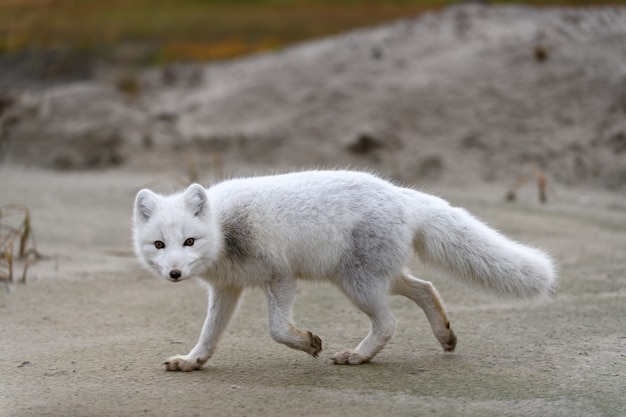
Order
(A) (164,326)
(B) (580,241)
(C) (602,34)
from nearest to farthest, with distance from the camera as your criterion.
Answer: (A) (164,326) → (B) (580,241) → (C) (602,34)

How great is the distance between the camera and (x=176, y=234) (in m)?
4.38

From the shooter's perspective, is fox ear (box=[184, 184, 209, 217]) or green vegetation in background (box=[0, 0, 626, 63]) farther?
green vegetation in background (box=[0, 0, 626, 63])

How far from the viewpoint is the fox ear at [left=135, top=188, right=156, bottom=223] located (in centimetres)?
451

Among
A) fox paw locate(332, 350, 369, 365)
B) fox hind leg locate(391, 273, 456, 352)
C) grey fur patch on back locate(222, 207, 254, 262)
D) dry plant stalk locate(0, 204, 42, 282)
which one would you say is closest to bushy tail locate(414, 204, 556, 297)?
fox hind leg locate(391, 273, 456, 352)

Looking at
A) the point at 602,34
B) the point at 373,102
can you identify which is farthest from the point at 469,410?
the point at 602,34

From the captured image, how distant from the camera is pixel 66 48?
54.4ft

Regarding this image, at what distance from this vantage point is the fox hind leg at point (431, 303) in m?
4.73

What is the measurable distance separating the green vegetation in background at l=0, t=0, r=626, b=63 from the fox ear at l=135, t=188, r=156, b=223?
12.5 metres

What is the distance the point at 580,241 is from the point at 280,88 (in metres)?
6.71

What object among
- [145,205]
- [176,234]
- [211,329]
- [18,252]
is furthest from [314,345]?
[18,252]

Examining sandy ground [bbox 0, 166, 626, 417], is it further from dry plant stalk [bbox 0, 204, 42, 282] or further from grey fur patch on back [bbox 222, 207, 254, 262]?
grey fur patch on back [bbox 222, 207, 254, 262]

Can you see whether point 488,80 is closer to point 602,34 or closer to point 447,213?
point 602,34

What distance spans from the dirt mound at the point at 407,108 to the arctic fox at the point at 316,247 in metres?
6.78

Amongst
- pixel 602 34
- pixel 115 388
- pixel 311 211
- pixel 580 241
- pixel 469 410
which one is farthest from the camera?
pixel 602 34
